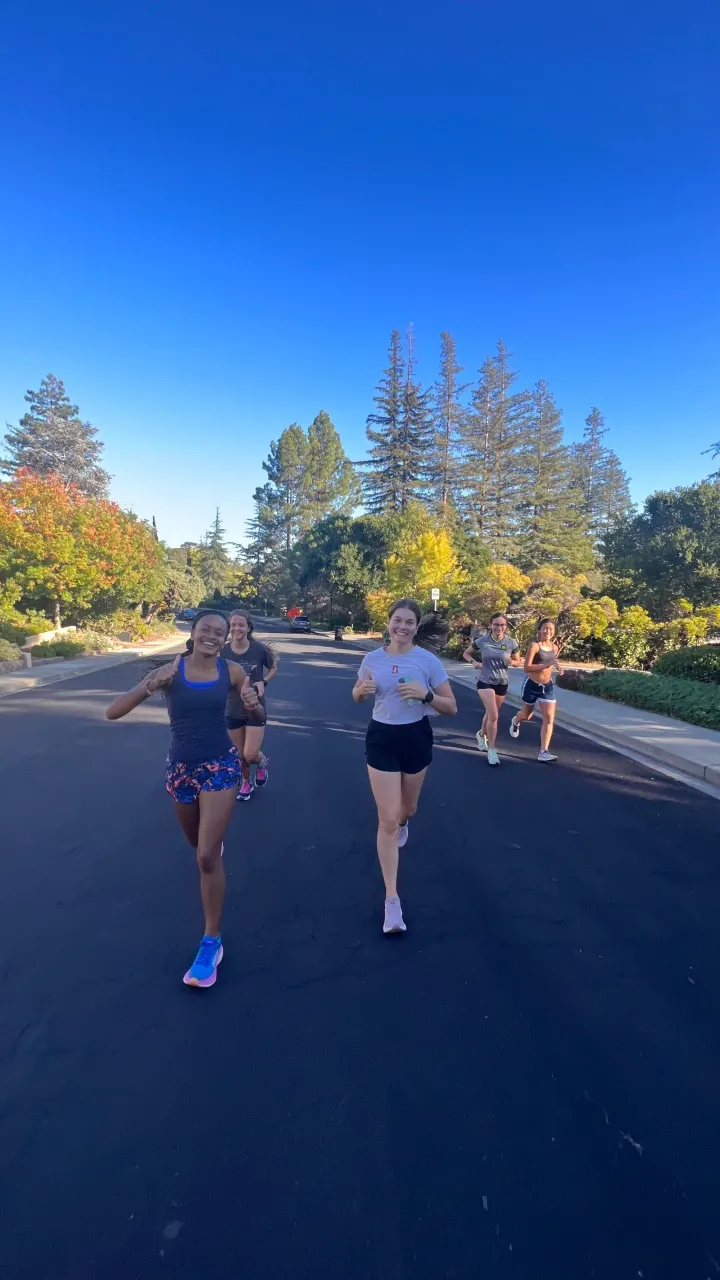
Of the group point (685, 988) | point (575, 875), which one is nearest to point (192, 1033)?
point (685, 988)

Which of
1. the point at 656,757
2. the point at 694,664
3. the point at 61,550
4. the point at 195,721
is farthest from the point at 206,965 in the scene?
the point at 61,550

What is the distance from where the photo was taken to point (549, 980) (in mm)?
3123

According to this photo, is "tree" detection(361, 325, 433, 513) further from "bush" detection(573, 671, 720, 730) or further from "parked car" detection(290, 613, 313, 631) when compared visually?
"bush" detection(573, 671, 720, 730)

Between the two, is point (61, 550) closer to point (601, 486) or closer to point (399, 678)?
point (399, 678)

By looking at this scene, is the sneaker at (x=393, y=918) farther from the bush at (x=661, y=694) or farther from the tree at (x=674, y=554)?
the tree at (x=674, y=554)

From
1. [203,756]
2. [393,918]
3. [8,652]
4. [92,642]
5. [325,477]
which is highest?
[325,477]

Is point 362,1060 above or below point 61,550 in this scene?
below

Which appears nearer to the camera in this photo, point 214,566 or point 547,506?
point 547,506

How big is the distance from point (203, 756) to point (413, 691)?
1.17 m

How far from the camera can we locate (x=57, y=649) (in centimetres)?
2017

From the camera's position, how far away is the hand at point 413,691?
3410mm

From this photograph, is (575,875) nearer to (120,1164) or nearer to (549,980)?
(549,980)

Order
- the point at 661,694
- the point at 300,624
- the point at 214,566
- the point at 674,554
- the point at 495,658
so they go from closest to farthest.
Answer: the point at 495,658 → the point at 661,694 → the point at 674,554 → the point at 300,624 → the point at 214,566

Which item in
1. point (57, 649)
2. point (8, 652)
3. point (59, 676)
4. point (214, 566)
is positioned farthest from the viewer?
point (214, 566)
